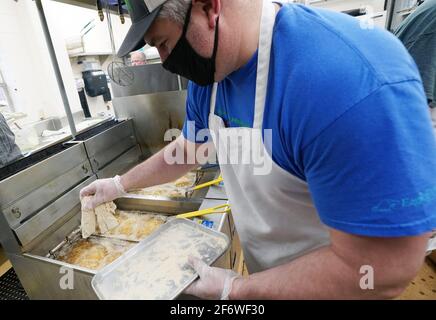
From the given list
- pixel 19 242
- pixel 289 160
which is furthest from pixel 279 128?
pixel 19 242

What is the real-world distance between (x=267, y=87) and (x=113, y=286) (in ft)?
2.70

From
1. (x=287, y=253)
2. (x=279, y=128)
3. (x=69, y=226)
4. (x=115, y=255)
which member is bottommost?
(x=115, y=255)

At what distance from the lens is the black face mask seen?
70 cm

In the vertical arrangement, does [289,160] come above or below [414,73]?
below

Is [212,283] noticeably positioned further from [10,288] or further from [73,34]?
[73,34]

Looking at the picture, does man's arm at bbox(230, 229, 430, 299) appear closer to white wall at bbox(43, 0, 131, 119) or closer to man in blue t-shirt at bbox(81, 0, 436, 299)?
man in blue t-shirt at bbox(81, 0, 436, 299)

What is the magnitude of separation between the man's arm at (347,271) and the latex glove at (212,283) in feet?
0.28

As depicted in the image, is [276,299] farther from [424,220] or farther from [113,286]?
[113,286]

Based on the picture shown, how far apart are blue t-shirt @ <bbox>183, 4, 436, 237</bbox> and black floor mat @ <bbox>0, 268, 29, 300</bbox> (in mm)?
2281

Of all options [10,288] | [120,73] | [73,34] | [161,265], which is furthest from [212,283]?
[73,34]

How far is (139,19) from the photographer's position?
67cm

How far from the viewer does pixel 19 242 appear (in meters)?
1.11

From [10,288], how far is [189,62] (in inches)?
95.8

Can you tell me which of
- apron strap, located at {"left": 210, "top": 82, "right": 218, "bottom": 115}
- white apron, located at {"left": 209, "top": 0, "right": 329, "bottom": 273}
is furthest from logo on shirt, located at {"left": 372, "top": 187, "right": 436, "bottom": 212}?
apron strap, located at {"left": 210, "top": 82, "right": 218, "bottom": 115}
